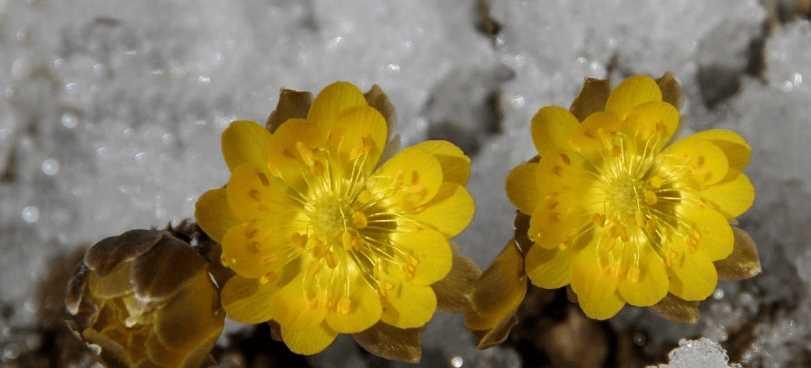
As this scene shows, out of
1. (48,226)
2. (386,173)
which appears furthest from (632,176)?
(48,226)

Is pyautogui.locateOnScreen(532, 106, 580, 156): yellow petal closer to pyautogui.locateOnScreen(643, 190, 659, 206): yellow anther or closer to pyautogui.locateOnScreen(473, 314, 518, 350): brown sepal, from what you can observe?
pyautogui.locateOnScreen(643, 190, 659, 206): yellow anther

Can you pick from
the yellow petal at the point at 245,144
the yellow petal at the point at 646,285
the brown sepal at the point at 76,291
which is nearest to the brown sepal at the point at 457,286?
the yellow petal at the point at 646,285

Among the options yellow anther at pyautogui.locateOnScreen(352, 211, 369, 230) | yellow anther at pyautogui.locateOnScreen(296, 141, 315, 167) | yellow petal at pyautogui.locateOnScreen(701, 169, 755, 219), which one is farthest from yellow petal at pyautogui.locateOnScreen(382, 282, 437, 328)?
yellow petal at pyautogui.locateOnScreen(701, 169, 755, 219)

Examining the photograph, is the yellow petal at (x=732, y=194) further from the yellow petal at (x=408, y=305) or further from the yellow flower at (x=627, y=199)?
the yellow petal at (x=408, y=305)

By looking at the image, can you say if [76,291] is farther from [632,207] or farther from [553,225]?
[632,207]

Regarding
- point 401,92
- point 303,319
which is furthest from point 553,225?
point 401,92
